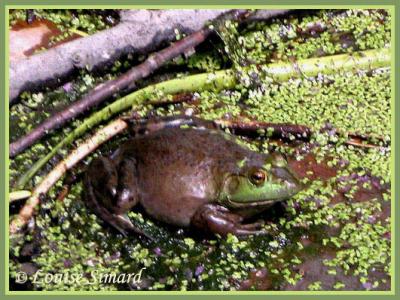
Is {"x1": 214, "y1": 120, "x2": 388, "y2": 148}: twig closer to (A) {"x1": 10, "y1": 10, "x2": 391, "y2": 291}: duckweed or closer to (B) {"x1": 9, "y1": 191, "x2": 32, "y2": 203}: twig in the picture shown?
(A) {"x1": 10, "y1": 10, "x2": 391, "y2": 291}: duckweed

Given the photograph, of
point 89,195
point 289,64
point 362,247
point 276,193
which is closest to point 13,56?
point 89,195

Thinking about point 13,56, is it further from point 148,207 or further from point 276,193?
point 276,193

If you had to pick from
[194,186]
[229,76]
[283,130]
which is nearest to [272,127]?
[283,130]

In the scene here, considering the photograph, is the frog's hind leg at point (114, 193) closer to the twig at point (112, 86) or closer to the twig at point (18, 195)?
the twig at point (18, 195)

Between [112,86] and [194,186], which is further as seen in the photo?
[112,86]

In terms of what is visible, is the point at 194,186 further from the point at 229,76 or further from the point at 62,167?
the point at 229,76

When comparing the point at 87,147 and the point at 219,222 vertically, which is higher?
the point at 87,147

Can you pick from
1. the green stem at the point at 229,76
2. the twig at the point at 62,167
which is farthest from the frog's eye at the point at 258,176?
the green stem at the point at 229,76
